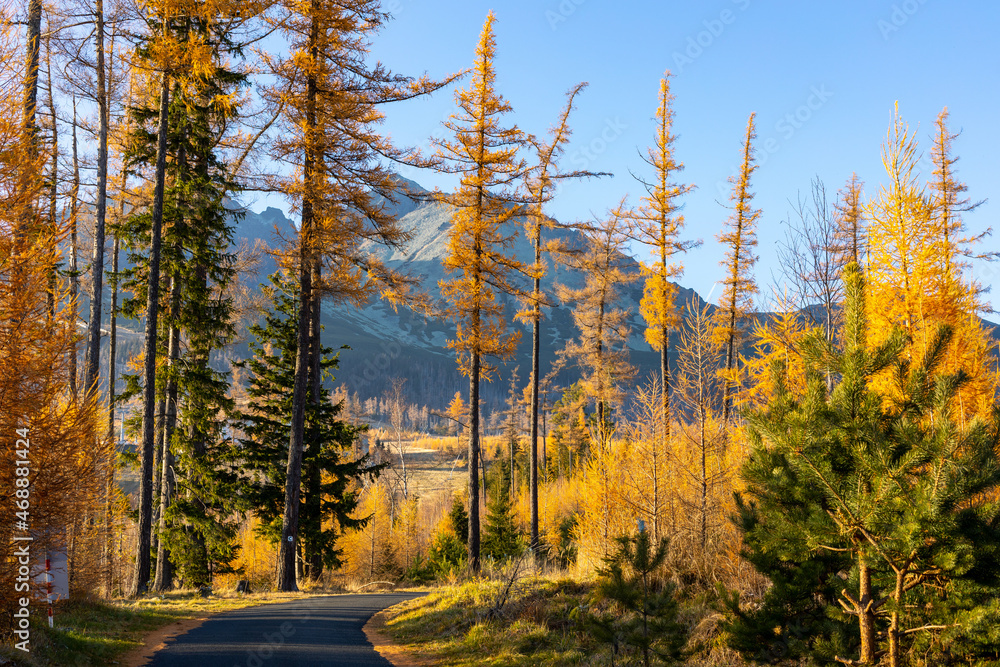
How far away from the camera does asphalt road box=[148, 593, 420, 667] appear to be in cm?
813

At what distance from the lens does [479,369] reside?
18797 mm

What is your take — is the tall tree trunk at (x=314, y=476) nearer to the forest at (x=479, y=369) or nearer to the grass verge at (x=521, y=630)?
the forest at (x=479, y=369)

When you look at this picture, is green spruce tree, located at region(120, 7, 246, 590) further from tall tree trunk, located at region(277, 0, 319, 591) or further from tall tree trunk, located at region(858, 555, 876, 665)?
tall tree trunk, located at region(858, 555, 876, 665)

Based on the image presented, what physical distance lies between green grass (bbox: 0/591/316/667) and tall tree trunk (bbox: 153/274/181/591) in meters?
2.61

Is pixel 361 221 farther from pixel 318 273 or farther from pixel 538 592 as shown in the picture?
pixel 538 592

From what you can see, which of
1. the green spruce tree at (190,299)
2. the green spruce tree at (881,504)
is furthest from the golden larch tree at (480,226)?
the green spruce tree at (881,504)

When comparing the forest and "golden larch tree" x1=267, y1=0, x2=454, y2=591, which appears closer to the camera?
the forest

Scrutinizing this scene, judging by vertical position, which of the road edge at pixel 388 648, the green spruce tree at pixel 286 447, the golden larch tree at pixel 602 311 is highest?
the golden larch tree at pixel 602 311

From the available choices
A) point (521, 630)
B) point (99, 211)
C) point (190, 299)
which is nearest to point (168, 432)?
point (190, 299)

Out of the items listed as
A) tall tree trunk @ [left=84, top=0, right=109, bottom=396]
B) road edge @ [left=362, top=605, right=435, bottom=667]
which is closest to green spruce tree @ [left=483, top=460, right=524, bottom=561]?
road edge @ [left=362, top=605, right=435, bottom=667]

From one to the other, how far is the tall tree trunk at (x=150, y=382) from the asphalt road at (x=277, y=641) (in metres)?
3.93

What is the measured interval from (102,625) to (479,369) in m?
11.2

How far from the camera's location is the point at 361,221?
16.5m

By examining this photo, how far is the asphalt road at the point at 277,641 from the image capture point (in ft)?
26.7
